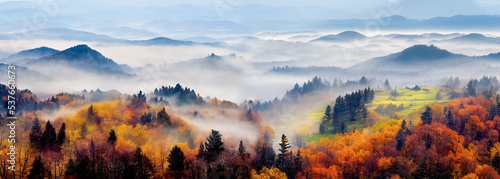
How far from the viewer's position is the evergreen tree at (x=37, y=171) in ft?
327

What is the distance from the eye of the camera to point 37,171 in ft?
330

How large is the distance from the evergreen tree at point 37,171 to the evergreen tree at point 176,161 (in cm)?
3159

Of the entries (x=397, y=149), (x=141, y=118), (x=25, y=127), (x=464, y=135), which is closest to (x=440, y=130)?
(x=464, y=135)

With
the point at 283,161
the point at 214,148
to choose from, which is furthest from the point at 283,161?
the point at 214,148

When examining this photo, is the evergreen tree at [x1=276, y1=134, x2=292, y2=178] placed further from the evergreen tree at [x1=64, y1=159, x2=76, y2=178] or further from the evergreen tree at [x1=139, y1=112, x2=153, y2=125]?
the evergreen tree at [x1=139, y1=112, x2=153, y2=125]

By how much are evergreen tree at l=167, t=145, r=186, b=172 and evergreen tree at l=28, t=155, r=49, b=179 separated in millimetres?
Result: 31592

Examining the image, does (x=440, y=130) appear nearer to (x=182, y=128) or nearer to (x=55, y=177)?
(x=182, y=128)

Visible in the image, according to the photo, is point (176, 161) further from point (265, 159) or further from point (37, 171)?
point (265, 159)

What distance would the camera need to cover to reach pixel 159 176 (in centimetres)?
11362

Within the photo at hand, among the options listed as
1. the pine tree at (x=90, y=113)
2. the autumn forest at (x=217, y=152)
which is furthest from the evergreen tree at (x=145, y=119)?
the pine tree at (x=90, y=113)

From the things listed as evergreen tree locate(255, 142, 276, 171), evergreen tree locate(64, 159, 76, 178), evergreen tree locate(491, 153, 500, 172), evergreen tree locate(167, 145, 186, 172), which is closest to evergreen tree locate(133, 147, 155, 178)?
evergreen tree locate(167, 145, 186, 172)

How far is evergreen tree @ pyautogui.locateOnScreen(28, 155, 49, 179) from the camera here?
99.6m

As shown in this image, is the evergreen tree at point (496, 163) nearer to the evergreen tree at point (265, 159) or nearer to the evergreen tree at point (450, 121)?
the evergreen tree at point (450, 121)

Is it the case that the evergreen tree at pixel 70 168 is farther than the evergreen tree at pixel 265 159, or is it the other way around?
the evergreen tree at pixel 265 159
